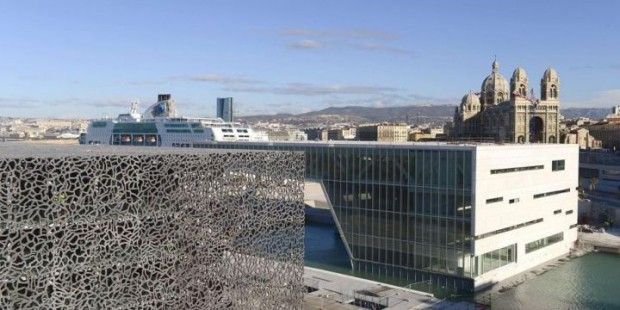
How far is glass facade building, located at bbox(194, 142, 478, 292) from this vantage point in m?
38.6

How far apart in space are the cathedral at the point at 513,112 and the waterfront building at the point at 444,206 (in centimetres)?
6282

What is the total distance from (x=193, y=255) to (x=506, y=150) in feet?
75.9

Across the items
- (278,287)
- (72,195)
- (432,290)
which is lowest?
(432,290)

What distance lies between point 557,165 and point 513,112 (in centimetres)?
6369

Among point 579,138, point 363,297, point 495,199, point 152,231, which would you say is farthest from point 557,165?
point 579,138

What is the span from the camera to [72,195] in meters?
21.6

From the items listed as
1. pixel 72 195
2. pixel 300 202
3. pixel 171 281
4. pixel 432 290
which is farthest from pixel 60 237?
pixel 432 290

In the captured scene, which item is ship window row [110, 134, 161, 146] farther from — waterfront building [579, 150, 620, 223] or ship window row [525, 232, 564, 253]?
ship window row [525, 232, 564, 253]

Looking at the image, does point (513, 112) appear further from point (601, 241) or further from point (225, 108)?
point (225, 108)

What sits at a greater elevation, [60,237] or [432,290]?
[60,237]

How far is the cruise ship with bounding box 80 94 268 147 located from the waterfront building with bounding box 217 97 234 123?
161ft

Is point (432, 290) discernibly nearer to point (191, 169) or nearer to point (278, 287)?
point (278, 287)

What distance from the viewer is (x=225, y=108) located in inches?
6220

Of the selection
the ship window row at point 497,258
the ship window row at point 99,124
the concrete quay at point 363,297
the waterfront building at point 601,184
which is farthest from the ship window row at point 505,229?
the ship window row at point 99,124
